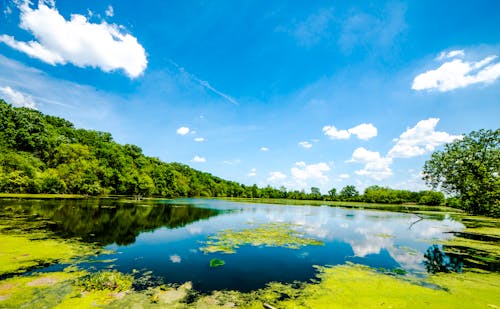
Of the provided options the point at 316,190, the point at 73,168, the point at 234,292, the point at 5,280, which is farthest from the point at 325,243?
the point at 316,190

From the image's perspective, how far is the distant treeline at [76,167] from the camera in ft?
161

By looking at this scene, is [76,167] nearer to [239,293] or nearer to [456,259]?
[239,293]

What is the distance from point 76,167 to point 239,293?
7347 cm

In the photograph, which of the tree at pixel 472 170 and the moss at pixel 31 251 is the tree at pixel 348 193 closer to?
the tree at pixel 472 170

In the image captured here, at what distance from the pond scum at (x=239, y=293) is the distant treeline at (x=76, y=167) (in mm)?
50175

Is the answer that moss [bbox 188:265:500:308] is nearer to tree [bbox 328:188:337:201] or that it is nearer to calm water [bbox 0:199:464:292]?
calm water [bbox 0:199:464:292]

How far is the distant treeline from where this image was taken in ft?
161

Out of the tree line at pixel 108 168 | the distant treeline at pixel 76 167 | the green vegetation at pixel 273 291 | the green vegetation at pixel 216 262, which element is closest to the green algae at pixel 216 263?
the green vegetation at pixel 216 262

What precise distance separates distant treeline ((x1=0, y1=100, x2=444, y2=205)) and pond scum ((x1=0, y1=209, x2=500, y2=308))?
50.2m

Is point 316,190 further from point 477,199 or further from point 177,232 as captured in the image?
point 177,232

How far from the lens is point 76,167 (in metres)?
64.1

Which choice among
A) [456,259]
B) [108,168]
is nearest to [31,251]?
[456,259]

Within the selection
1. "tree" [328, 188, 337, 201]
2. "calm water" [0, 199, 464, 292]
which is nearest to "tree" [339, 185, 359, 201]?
"tree" [328, 188, 337, 201]

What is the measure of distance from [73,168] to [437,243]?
7661cm
